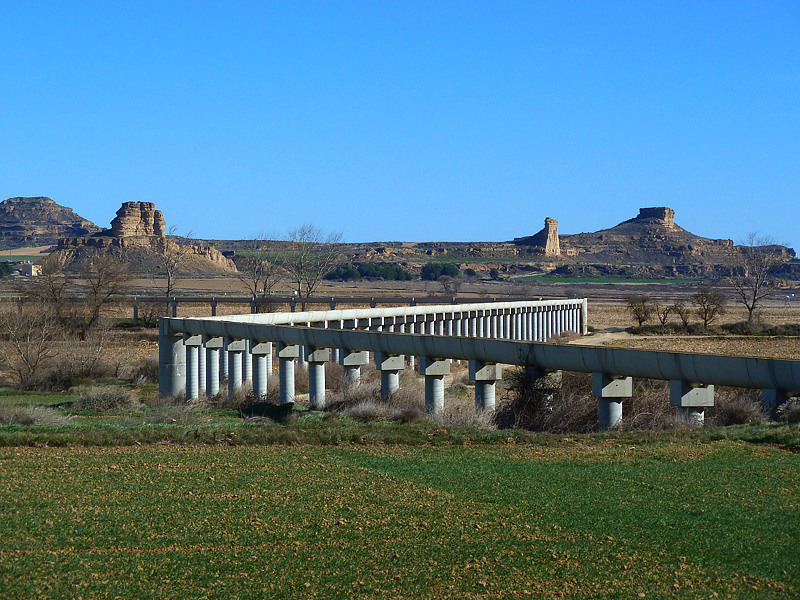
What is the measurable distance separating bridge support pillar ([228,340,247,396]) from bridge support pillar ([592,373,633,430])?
1139 centimetres

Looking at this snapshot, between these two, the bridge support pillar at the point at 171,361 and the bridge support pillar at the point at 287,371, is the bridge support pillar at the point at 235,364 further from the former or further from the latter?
the bridge support pillar at the point at 287,371

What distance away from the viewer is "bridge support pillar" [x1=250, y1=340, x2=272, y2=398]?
2498 cm

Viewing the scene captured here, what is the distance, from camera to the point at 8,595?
717 centimetres

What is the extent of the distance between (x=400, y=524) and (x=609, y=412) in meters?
9.71

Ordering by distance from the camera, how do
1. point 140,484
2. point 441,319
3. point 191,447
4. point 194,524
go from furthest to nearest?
point 441,319 → point 191,447 → point 140,484 → point 194,524

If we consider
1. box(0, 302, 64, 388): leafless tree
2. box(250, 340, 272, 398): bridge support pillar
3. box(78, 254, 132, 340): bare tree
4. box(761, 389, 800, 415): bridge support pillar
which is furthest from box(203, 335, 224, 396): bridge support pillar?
box(78, 254, 132, 340): bare tree

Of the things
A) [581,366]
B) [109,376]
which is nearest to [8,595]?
[581,366]

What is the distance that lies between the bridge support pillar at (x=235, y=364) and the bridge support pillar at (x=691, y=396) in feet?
42.1

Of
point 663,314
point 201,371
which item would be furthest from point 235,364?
point 663,314

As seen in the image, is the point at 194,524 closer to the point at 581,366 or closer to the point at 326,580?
the point at 326,580

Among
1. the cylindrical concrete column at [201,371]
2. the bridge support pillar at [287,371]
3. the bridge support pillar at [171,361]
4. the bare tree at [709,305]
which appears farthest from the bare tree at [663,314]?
the bridge support pillar at [287,371]

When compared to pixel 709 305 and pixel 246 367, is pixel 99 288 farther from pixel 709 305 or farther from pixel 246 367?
pixel 709 305

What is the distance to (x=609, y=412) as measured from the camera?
18.1 m

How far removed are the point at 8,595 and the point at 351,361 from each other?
16849mm
